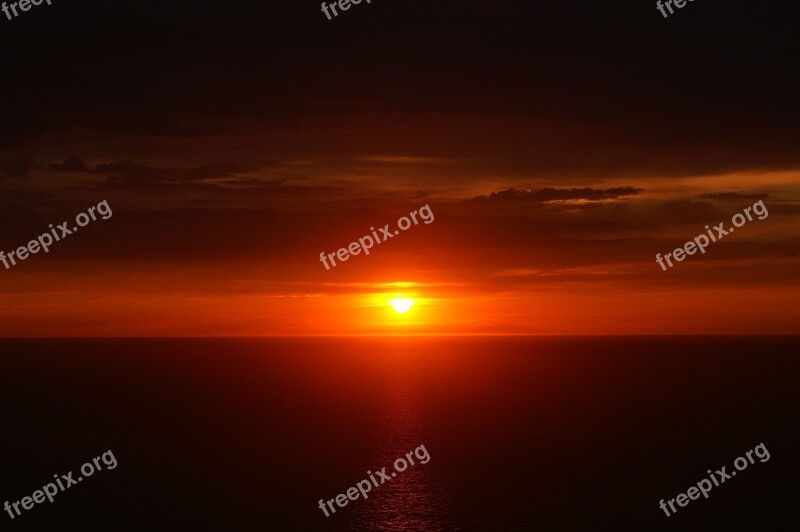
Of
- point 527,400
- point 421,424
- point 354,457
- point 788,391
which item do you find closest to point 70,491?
point 354,457

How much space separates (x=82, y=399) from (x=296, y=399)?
126 ft

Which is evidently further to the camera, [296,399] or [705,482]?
[296,399]

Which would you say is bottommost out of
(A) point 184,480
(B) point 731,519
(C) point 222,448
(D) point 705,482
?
(B) point 731,519

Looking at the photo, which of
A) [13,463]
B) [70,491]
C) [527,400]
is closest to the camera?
[70,491]

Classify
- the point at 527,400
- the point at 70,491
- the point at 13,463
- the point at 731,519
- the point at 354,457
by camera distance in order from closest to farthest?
the point at 731,519, the point at 70,491, the point at 13,463, the point at 354,457, the point at 527,400

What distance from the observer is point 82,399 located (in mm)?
150875

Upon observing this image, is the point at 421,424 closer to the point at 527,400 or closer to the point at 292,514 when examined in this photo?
the point at 527,400

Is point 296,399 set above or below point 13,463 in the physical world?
above

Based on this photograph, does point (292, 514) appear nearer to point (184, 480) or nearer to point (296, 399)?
point (184, 480)

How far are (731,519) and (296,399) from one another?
9782cm

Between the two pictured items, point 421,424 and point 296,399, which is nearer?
point 421,424

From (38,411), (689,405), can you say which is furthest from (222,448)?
(689,405)

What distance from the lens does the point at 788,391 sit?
160 m

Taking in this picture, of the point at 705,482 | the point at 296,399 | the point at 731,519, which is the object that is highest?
the point at 296,399
